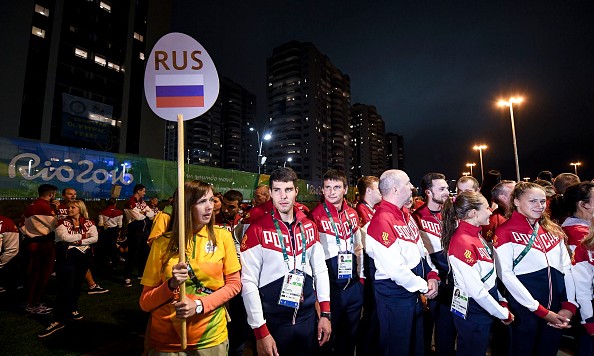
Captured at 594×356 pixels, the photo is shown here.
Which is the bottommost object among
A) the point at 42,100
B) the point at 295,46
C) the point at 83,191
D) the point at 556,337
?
the point at 556,337

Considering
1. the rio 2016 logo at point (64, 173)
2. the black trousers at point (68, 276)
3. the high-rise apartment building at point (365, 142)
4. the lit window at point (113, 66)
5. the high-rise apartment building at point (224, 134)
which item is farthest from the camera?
the high-rise apartment building at point (365, 142)

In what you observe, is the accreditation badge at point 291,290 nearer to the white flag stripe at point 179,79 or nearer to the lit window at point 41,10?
the white flag stripe at point 179,79

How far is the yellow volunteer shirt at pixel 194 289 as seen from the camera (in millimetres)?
2168

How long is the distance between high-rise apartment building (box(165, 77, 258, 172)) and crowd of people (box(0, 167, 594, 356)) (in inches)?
4633

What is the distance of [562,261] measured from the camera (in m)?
3.12

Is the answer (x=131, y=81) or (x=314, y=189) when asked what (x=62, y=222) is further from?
(x=131, y=81)

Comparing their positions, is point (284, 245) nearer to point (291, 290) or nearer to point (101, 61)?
point (291, 290)

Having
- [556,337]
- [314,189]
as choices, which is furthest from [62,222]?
[314,189]

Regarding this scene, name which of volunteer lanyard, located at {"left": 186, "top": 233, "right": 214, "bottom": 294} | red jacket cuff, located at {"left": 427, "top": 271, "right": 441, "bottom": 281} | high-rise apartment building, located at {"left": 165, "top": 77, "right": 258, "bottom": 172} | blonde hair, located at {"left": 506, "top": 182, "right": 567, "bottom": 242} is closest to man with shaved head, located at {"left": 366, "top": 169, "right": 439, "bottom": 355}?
red jacket cuff, located at {"left": 427, "top": 271, "right": 441, "bottom": 281}

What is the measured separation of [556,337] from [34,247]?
7.88 metres

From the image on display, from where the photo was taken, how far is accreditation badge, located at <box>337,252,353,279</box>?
3482mm

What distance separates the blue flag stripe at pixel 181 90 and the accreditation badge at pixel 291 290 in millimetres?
1755

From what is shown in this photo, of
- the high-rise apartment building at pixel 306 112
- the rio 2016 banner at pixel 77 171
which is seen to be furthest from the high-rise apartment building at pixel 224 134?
the rio 2016 banner at pixel 77 171

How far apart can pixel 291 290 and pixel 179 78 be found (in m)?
2.03
